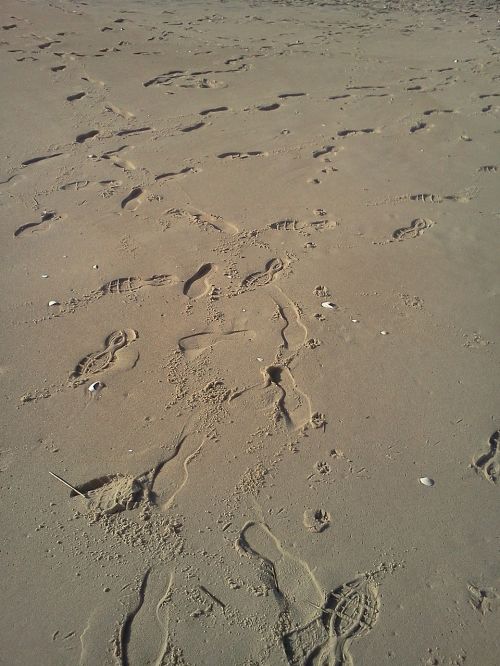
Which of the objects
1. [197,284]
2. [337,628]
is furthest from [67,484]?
[197,284]

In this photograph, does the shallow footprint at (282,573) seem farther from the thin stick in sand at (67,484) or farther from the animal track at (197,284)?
the animal track at (197,284)

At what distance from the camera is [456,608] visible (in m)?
2.44

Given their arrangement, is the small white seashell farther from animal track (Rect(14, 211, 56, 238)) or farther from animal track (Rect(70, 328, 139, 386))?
animal track (Rect(14, 211, 56, 238))

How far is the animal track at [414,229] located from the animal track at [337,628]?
9.47 feet

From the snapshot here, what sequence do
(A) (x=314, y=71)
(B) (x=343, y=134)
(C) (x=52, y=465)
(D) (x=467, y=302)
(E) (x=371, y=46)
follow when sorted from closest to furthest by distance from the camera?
(C) (x=52, y=465)
(D) (x=467, y=302)
(B) (x=343, y=134)
(A) (x=314, y=71)
(E) (x=371, y=46)

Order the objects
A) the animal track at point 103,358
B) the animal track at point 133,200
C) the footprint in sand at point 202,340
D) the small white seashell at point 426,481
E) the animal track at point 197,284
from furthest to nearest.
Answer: the animal track at point 133,200 < the animal track at point 197,284 < the footprint in sand at point 202,340 < the animal track at point 103,358 < the small white seashell at point 426,481

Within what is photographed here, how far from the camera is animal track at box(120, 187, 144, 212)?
4.89 metres

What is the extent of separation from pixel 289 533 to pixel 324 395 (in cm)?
88

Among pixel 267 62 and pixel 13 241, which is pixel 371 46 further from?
pixel 13 241

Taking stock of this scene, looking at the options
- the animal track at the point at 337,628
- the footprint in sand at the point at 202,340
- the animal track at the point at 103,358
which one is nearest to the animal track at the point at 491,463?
the animal track at the point at 337,628

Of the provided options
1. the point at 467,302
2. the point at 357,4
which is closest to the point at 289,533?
the point at 467,302

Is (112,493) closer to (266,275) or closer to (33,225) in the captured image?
(266,275)

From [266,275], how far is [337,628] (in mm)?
2421

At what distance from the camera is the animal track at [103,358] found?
339 cm
